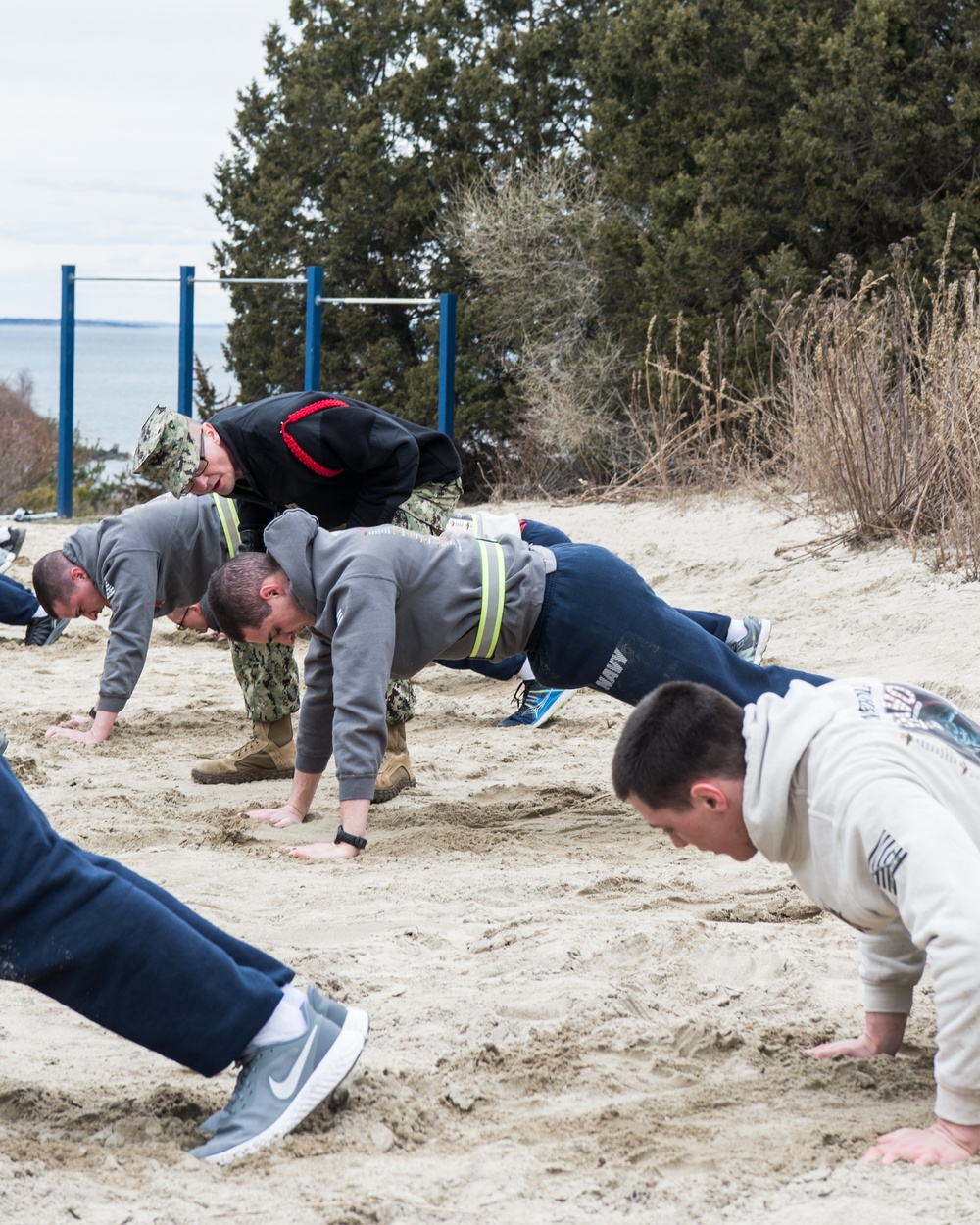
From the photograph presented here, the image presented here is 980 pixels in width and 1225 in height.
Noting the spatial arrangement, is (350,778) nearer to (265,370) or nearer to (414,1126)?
(414,1126)

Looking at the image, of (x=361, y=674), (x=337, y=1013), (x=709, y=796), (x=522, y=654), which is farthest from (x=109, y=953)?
(x=522, y=654)

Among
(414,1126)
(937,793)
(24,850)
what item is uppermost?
(937,793)

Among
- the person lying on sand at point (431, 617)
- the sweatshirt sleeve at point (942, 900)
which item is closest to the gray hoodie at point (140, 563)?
the person lying on sand at point (431, 617)

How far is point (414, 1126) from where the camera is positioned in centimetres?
228

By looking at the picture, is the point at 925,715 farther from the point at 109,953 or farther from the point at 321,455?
the point at 321,455

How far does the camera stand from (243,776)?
495cm

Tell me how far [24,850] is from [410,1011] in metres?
0.94

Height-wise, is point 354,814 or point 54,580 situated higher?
point 54,580

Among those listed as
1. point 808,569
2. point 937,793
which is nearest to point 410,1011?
point 937,793

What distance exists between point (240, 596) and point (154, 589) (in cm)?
162

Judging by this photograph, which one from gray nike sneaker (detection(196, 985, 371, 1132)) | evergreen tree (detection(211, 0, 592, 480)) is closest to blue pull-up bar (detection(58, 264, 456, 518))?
evergreen tree (detection(211, 0, 592, 480))

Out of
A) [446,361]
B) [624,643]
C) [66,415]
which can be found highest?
[446,361]

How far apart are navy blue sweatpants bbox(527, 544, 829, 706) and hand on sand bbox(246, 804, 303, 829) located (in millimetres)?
977

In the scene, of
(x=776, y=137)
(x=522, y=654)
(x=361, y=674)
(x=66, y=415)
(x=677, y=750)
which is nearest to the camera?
(x=677, y=750)
